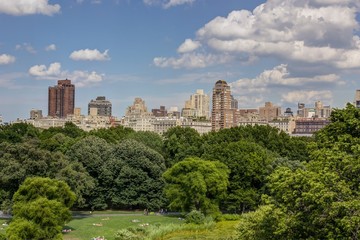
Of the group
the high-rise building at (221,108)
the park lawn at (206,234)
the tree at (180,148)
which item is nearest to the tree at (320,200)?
the park lawn at (206,234)

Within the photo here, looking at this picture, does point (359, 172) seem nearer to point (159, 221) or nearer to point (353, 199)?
point (353, 199)

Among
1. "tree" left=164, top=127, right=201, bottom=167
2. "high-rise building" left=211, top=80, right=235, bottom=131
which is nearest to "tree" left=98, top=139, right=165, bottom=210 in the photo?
"tree" left=164, top=127, right=201, bottom=167

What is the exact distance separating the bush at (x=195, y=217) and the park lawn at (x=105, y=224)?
221 centimetres

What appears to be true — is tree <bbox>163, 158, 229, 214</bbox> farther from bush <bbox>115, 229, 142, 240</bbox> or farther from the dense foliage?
bush <bbox>115, 229, 142, 240</bbox>

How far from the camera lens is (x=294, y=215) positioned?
17.5m

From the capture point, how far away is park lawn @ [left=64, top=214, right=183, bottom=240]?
113ft

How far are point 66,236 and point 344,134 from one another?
2090 centimetres

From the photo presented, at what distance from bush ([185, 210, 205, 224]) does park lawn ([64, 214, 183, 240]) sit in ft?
7.25

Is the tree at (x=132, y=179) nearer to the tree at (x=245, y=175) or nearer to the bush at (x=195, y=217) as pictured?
the tree at (x=245, y=175)

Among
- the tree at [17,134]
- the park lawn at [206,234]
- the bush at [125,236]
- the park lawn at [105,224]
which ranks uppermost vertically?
the tree at [17,134]

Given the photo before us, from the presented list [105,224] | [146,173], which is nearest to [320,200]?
[105,224]

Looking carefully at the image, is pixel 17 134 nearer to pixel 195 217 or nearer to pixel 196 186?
pixel 196 186

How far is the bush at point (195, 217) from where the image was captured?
37691mm

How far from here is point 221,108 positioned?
170 m
